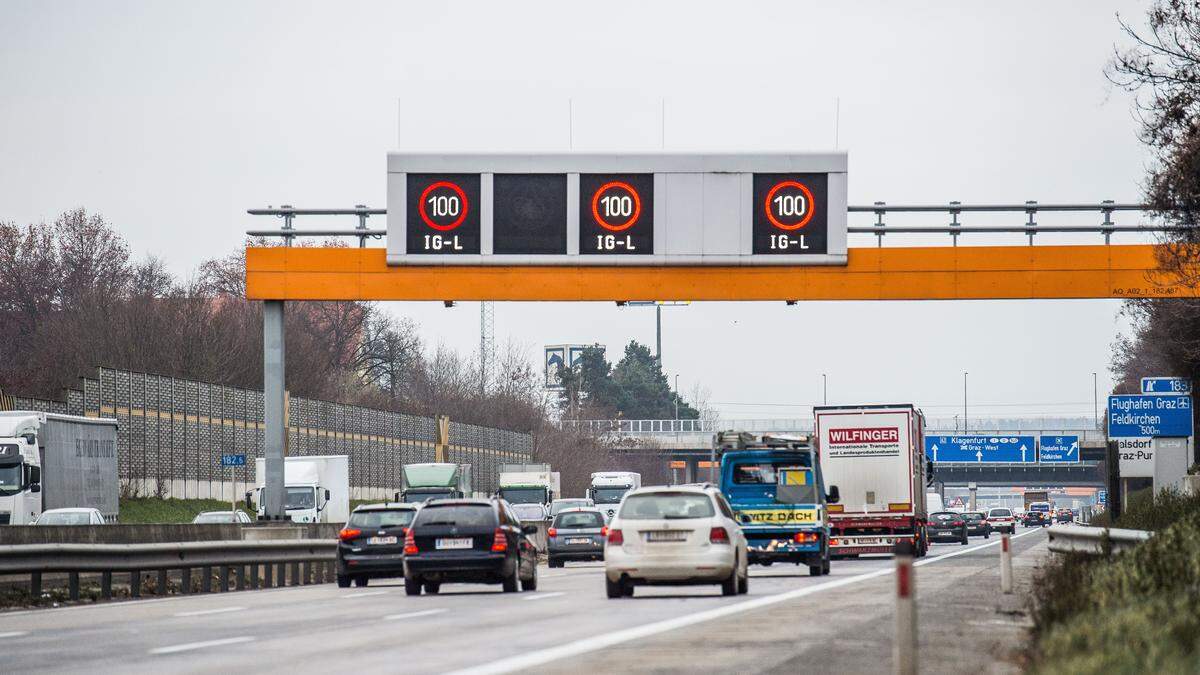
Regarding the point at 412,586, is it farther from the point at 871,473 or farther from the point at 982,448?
the point at 982,448

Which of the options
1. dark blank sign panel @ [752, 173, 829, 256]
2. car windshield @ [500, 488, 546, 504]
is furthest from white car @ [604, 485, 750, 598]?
car windshield @ [500, 488, 546, 504]

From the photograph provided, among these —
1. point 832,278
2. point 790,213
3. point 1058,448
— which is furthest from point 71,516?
point 1058,448

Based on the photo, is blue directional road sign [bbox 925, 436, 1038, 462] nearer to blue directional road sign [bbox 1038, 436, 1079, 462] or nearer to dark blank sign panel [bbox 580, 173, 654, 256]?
blue directional road sign [bbox 1038, 436, 1079, 462]

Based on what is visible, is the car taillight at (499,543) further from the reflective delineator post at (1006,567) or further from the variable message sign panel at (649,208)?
the variable message sign panel at (649,208)

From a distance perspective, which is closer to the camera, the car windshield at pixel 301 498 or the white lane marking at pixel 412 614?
the white lane marking at pixel 412 614

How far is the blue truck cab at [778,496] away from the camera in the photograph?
110ft

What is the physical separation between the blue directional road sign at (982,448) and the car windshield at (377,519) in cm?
6348

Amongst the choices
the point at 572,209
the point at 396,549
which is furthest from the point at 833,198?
the point at 396,549

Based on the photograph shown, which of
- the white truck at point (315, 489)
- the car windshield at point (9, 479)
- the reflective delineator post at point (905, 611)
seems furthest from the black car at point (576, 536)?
the reflective delineator post at point (905, 611)

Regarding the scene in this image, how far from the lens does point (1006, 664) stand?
1377 centimetres

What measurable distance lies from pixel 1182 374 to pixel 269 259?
22114mm

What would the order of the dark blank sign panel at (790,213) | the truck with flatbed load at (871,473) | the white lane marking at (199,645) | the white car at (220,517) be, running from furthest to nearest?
the white car at (220,517) < the truck with flatbed load at (871,473) < the dark blank sign panel at (790,213) < the white lane marking at (199,645)

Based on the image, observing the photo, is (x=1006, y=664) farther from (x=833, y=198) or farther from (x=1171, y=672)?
(x=833, y=198)

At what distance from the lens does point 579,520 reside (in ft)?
163
